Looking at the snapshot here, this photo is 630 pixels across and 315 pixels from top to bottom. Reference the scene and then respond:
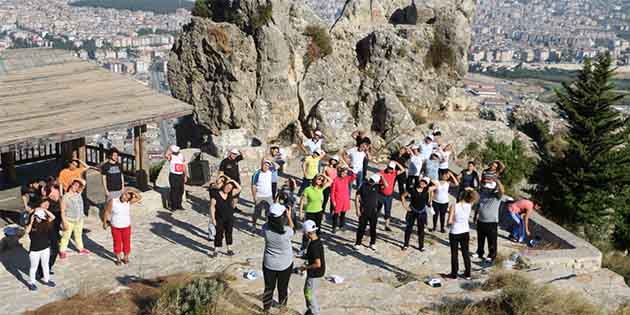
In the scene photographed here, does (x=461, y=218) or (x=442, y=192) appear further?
(x=442, y=192)

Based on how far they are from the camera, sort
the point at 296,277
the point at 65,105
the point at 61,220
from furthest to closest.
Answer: the point at 65,105, the point at 61,220, the point at 296,277

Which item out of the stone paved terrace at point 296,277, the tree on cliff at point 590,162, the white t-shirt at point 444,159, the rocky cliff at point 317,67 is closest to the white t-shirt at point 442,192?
the stone paved terrace at point 296,277

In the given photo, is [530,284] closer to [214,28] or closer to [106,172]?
[106,172]

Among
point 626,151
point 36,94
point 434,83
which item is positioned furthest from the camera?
point 434,83

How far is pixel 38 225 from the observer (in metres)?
10.4

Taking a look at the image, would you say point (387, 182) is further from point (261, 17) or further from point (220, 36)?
point (261, 17)

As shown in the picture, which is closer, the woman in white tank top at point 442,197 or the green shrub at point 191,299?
the green shrub at point 191,299

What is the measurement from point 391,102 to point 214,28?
23.2 ft

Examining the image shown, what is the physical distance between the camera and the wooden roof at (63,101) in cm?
1359

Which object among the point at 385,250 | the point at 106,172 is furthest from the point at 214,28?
the point at 385,250

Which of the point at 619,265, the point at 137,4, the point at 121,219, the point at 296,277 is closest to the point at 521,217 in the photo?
the point at 619,265

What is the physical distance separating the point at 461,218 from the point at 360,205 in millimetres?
2198

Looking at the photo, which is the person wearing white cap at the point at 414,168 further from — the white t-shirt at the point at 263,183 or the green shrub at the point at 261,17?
the green shrub at the point at 261,17

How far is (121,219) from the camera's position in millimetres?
11602
